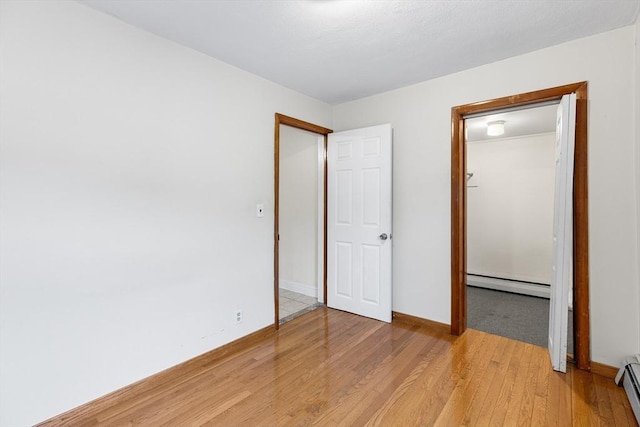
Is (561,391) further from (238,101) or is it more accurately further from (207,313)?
(238,101)

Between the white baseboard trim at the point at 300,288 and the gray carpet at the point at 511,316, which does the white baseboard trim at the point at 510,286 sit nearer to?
the gray carpet at the point at 511,316

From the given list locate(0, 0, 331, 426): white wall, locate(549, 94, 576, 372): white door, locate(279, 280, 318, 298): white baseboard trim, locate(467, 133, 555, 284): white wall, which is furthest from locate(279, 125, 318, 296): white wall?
locate(467, 133, 555, 284): white wall

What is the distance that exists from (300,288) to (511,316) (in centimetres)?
250

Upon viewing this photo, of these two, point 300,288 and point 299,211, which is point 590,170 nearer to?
point 299,211

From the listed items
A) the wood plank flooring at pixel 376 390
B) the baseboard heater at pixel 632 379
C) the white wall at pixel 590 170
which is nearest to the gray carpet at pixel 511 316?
the wood plank flooring at pixel 376 390

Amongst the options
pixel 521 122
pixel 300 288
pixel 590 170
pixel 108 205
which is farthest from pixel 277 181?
pixel 521 122

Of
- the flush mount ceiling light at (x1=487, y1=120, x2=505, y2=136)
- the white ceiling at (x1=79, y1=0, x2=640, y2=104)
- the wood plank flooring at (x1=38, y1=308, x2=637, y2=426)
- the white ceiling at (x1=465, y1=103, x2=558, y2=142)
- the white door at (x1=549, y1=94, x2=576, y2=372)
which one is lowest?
the wood plank flooring at (x1=38, y1=308, x2=637, y2=426)

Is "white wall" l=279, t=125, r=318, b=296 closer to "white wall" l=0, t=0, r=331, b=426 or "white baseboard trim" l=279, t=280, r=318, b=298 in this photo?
"white baseboard trim" l=279, t=280, r=318, b=298

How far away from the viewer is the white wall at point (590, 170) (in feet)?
6.92

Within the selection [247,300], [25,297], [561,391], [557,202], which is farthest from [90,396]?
[557,202]

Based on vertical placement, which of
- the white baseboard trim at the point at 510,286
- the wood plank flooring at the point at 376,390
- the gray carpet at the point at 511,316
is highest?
the white baseboard trim at the point at 510,286

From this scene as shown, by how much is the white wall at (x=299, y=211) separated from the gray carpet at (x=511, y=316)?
1936 mm

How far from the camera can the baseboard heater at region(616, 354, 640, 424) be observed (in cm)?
175

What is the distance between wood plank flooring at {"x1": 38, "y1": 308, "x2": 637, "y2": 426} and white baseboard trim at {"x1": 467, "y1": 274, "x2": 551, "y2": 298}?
1875 millimetres
